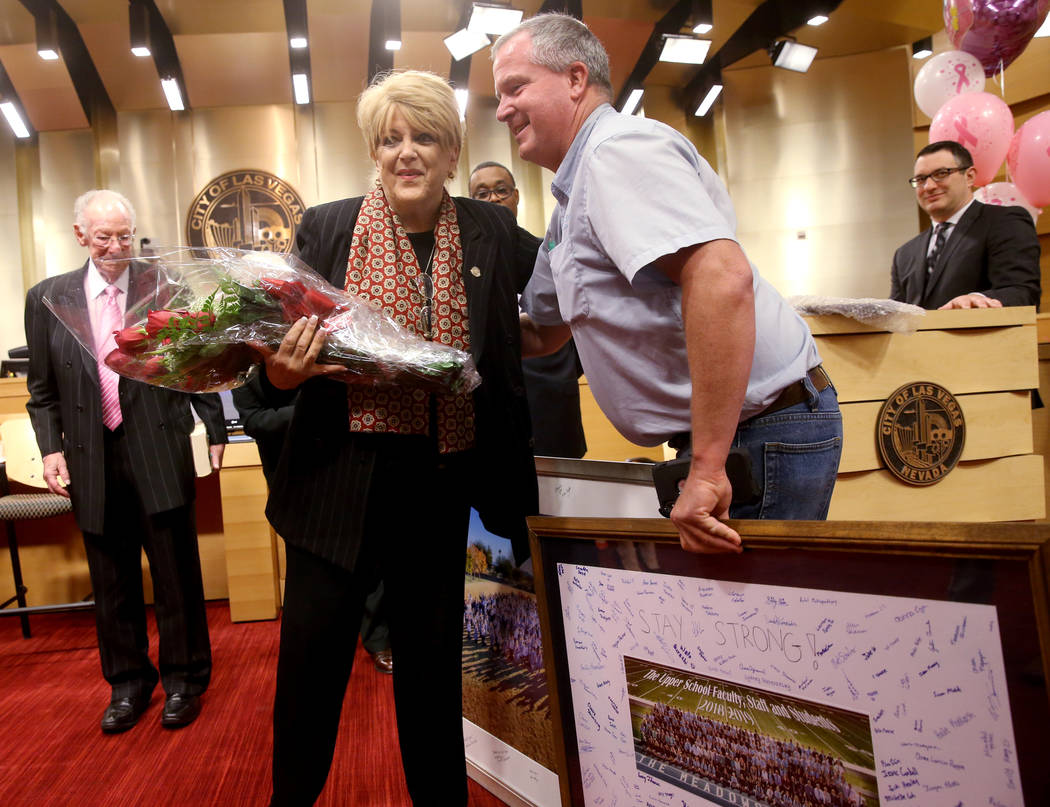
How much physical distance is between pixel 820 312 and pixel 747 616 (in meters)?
1.21

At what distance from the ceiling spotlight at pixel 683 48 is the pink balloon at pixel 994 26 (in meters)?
2.49

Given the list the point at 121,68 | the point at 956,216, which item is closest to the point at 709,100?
the point at 956,216

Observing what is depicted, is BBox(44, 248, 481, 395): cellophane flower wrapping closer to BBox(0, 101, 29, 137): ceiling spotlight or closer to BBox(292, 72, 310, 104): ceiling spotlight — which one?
BBox(292, 72, 310, 104): ceiling spotlight

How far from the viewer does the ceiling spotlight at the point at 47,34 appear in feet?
19.5

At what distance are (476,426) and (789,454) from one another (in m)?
0.54

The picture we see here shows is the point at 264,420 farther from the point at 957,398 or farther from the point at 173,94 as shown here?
the point at 173,94

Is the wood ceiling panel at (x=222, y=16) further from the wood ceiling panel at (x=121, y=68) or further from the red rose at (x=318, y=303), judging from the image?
the red rose at (x=318, y=303)

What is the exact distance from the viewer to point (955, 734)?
794mm

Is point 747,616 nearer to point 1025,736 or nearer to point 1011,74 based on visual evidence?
point 1025,736

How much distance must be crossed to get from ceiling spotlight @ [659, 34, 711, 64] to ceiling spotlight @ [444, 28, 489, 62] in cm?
159

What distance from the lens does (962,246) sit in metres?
2.88

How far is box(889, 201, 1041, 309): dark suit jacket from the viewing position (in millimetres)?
2715
